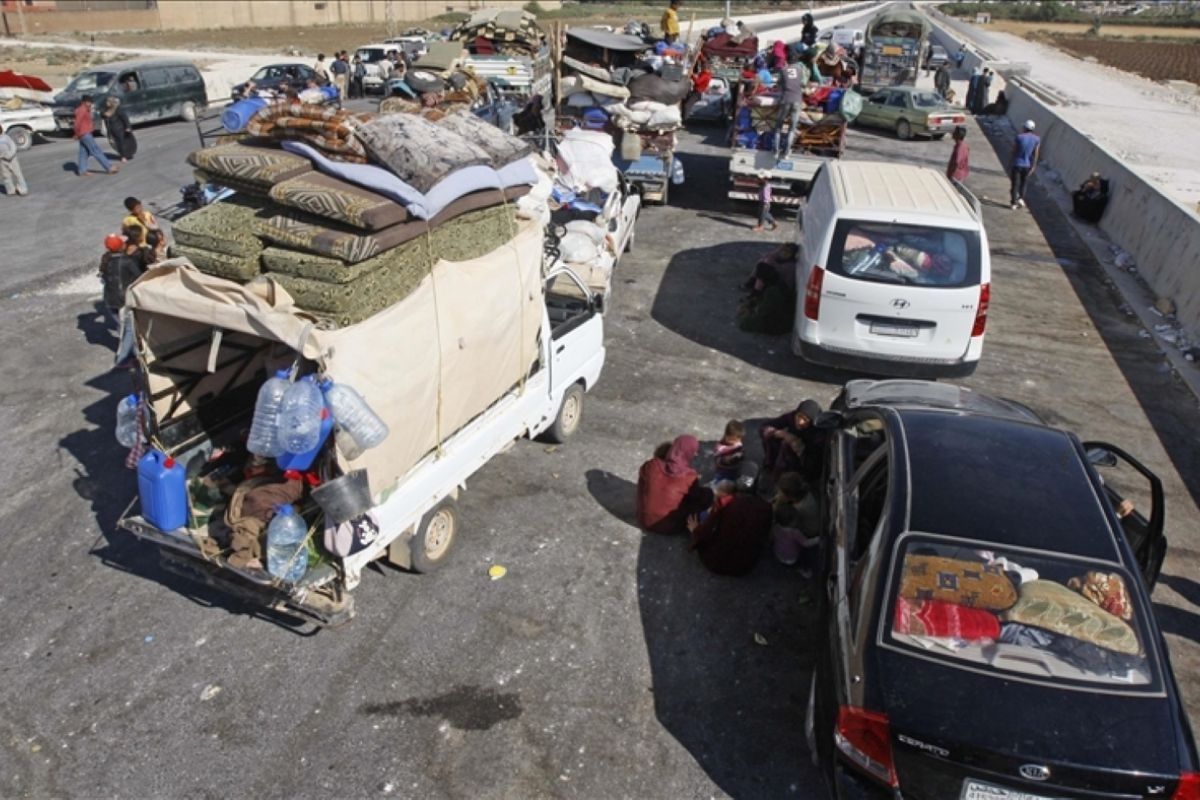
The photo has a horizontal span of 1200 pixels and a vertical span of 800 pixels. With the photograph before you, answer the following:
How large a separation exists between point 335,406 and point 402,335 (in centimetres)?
71

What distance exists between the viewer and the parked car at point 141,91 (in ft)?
69.5

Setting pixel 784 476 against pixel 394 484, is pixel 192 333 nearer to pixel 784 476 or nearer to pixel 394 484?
pixel 394 484

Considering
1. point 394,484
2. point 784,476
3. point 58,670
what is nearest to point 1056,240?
point 784,476

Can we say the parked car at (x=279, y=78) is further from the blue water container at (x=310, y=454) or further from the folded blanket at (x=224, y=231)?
the blue water container at (x=310, y=454)

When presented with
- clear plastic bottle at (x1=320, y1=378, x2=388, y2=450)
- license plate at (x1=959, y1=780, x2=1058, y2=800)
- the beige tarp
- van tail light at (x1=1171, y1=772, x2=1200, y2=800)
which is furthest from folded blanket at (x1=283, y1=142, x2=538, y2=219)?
van tail light at (x1=1171, y1=772, x2=1200, y2=800)

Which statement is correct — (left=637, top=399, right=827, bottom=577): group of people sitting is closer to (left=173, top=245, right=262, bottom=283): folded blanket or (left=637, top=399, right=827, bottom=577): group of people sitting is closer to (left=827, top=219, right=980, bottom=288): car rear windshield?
(left=827, top=219, right=980, bottom=288): car rear windshield

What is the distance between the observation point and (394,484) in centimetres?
548

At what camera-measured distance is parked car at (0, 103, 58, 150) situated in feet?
65.6

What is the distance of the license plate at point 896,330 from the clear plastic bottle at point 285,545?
6.04m

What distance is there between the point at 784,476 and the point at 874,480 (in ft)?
4.08

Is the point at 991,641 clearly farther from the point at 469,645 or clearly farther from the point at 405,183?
the point at 405,183

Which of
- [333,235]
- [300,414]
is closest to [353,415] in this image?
[300,414]

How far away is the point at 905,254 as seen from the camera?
28.7 ft

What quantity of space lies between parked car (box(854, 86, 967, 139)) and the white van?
16.9 meters
